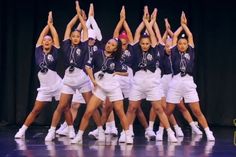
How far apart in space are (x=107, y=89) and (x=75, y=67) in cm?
69

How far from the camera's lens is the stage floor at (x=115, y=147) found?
23.2ft

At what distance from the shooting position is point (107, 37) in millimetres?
11273

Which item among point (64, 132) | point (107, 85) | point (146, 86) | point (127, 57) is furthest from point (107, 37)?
point (107, 85)

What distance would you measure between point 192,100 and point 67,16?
3.69m

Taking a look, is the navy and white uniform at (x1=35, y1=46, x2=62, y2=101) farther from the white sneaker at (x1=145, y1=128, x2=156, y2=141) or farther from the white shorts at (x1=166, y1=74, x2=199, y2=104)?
the white shorts at (x1=166, y1=74, x2=199, y2=104)

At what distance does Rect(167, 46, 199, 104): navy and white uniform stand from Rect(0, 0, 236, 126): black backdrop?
2655 mm

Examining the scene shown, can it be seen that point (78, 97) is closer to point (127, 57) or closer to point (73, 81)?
point (73, 81)

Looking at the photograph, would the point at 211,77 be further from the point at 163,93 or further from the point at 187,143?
the point at 187,143

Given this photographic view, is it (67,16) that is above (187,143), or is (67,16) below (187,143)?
above

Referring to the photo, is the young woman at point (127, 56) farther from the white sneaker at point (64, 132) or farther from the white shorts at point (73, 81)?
the white sneaker at point (64, 132)

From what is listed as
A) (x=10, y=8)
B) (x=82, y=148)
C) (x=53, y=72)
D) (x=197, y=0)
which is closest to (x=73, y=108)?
(x=53, y=72)

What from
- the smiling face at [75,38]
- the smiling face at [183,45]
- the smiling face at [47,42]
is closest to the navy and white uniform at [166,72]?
the smiling face at [183,45]

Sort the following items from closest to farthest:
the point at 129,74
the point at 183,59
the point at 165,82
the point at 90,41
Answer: the point at 183,59
the point at 90,41
the point at 129,74
the point at 165,82

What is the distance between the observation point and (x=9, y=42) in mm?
11250
